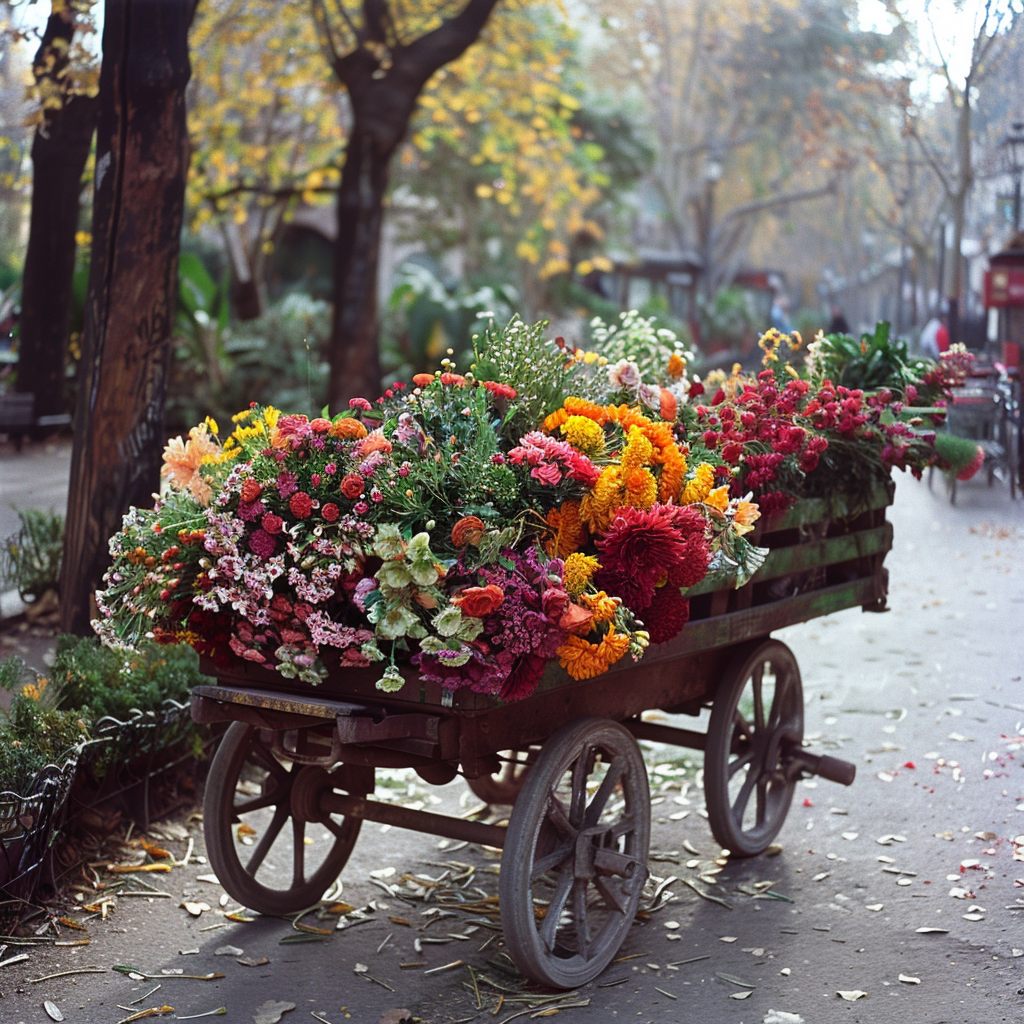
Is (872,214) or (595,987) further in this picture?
(872,214)

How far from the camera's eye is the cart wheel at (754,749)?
4.46 metres

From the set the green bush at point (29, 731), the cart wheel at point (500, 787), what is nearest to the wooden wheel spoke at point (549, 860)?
the cart wheel at point (500, 787)

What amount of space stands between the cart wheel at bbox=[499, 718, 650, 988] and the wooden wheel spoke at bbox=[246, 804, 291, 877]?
94 cm

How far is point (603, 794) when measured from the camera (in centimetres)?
386

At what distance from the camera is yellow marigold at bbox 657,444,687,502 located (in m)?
3.72

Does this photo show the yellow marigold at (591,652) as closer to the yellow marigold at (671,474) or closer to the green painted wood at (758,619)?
the green painted wood at (758,619)

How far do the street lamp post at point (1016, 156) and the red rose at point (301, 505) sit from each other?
1495 cm

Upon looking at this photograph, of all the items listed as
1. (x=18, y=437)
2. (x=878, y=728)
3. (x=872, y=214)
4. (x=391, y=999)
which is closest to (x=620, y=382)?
(x=391, y=999)

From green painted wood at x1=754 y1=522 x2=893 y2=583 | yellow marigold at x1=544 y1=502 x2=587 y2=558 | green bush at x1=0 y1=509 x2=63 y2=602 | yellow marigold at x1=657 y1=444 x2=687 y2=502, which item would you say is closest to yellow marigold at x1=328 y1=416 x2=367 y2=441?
yellow marigold at x1=544 y1=502 x2=587 y2=558

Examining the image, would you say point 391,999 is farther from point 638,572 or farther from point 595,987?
point 638,572

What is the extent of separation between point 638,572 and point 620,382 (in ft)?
3.42

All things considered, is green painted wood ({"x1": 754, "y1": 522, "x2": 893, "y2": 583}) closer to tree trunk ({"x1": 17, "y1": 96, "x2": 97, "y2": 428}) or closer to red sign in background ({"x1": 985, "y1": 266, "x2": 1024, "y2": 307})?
tree trunk ({"x1": 17, "y1": 96, "x2": 97, "y2": 428})

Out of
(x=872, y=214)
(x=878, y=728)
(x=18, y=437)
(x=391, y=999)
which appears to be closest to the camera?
(x=391, y=999)

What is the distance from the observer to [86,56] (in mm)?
7121
